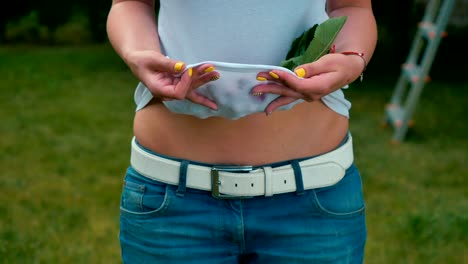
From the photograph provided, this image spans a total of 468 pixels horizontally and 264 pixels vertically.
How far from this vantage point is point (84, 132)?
5922 mm

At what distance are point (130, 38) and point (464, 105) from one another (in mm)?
5578

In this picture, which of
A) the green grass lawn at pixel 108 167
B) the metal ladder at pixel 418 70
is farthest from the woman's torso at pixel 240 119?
the metal ladder at pixel 418 70

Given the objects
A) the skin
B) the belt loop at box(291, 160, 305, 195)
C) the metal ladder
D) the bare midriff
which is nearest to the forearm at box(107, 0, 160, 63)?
the skin

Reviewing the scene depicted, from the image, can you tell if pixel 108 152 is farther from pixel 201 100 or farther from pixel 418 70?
pixel 201 100

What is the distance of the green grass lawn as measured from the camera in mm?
3900

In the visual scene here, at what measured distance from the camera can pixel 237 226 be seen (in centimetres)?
143

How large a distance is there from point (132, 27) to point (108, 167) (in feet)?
12.1

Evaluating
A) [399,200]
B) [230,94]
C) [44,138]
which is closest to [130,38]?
[230,94]

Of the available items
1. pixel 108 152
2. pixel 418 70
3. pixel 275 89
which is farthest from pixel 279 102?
pixel 418 70

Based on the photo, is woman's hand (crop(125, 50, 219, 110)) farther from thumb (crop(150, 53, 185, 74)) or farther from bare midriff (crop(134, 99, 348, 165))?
bare midriff (crop(134, 99, 348, 165))

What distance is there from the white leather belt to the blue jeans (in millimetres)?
19

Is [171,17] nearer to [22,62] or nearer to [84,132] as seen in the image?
[84,132]

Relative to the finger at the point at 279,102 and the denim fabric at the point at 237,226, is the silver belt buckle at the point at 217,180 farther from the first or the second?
the finger at the point at 279,102

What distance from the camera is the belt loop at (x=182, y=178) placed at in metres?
1.44
